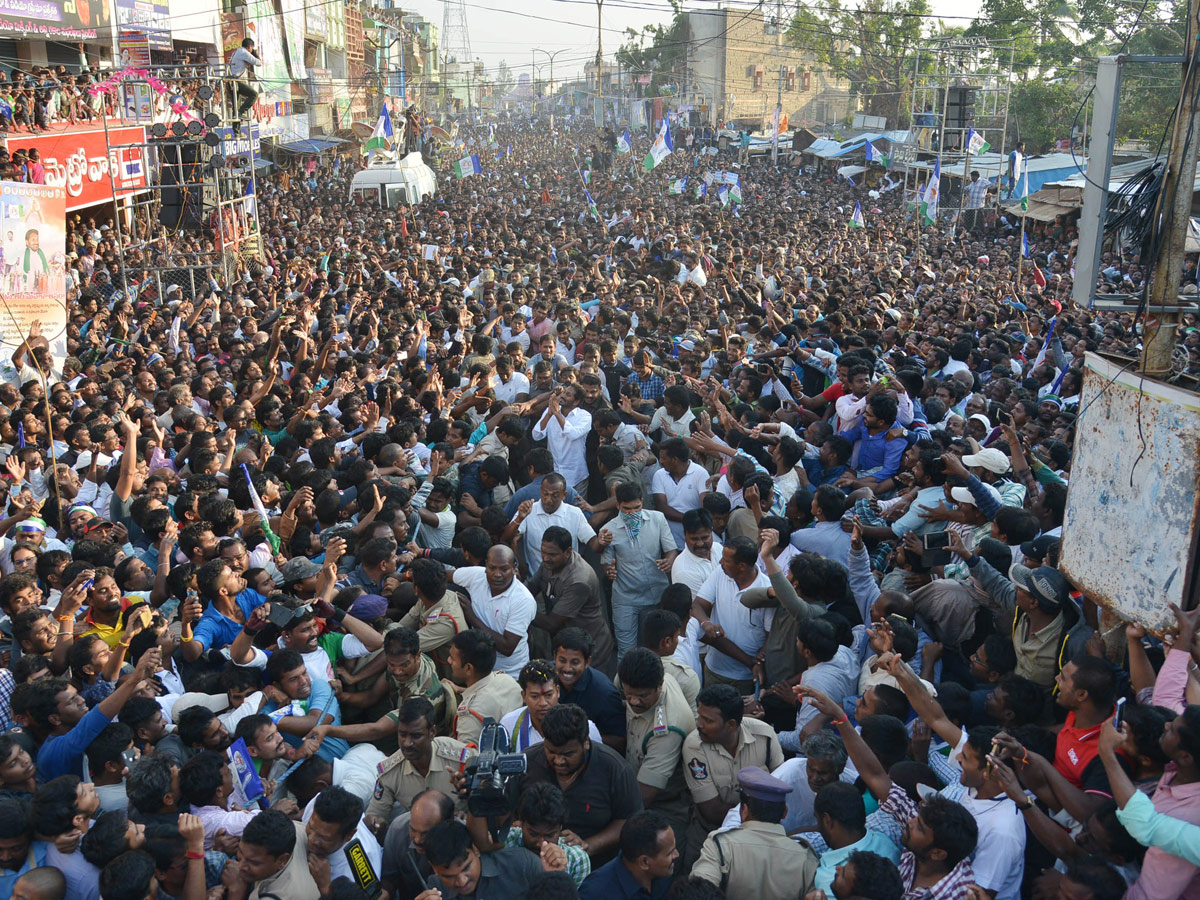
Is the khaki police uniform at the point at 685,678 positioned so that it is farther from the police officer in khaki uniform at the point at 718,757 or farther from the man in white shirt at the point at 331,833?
the man in white shirt at the point at 331,833

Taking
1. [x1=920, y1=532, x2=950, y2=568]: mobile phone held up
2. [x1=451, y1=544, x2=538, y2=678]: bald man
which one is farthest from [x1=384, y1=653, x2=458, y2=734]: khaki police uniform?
[x1=920, y1=532, x2=950, y2=568]: mobile phone held up

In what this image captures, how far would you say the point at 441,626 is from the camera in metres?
4.61

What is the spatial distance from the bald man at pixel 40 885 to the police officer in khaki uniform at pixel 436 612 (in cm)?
177

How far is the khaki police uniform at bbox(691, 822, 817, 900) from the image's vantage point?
3102mm

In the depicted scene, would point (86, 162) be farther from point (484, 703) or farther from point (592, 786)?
point (592, 786)

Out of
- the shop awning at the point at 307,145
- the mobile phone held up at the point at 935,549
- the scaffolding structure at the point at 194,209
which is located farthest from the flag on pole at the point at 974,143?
the shop awning at the point at 307,145

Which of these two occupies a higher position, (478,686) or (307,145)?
(307,145)

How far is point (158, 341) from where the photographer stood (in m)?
11.1

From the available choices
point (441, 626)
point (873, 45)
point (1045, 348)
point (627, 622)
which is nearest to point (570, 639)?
point (441, 626)

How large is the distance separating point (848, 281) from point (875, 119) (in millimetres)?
38099

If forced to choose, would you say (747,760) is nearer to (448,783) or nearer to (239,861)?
(448,783)

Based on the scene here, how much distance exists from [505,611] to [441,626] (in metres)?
0.30

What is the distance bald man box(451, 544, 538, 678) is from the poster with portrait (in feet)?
19.1

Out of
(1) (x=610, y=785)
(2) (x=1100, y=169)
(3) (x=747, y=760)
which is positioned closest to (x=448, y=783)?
(1) (x=610, y=785)
